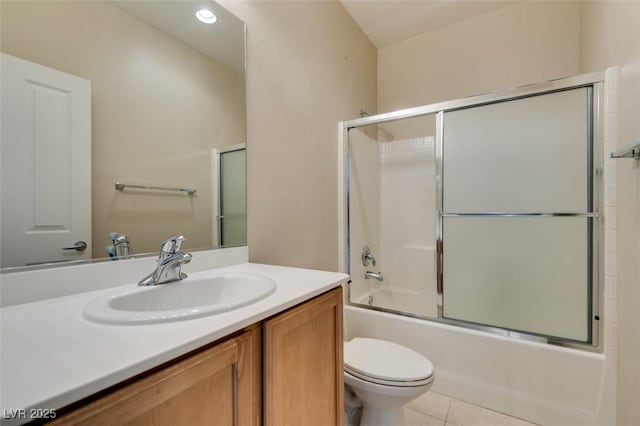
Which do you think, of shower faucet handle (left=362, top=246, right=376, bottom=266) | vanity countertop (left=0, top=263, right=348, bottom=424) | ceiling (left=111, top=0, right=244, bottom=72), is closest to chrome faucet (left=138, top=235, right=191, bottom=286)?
vanity countertop (left=0, top=263, right=348, bottom=424)

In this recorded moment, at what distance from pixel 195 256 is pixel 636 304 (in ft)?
5.72

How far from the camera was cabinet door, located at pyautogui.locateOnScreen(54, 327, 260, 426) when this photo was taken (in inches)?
16.6

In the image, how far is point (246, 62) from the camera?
1.30 meters

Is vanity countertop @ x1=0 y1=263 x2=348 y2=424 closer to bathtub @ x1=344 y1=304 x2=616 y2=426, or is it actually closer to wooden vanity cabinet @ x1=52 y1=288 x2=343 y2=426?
wooden vanity cabinet @ x1=52 y1=288 x2=343 y2=426

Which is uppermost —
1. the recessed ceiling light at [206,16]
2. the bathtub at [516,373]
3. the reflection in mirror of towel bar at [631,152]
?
the recessed ceiling light at [206,16]

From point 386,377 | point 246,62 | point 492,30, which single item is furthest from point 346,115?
point 386,377

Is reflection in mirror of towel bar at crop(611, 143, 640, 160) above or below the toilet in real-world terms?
above

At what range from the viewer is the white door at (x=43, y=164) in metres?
0.70

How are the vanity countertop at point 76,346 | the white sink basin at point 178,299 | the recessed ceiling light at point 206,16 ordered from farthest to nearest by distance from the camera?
the recessed ceiling light at point 206,16
the white sink basin at point 178,299
the vanity countertop at point 76,346

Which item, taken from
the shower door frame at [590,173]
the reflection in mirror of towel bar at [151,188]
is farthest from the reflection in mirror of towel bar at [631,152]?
the reflection in mirror of towel bar at [151,188]

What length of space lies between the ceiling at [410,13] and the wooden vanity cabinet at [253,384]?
2.19 meters

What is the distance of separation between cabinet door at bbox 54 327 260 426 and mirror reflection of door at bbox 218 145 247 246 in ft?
2.11

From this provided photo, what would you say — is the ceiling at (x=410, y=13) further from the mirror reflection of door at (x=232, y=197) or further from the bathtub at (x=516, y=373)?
the bathtub at (x=516, y=373)

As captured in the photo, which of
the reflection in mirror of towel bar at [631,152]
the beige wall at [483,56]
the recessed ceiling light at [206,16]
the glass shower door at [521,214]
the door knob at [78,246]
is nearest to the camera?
the door knob at [78,246]
